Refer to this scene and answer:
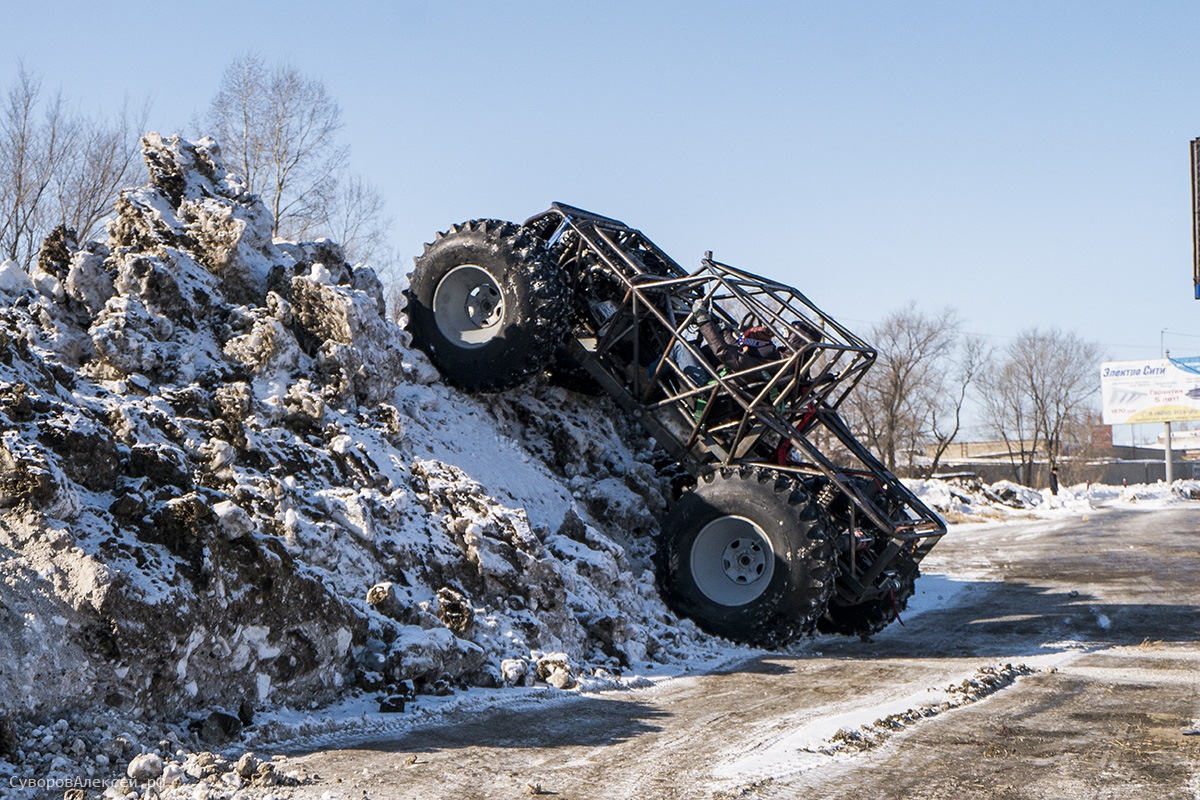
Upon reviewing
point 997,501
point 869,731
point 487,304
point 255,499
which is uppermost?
point 487,304

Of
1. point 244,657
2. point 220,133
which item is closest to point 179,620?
point 244,657

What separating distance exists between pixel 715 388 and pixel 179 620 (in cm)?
507

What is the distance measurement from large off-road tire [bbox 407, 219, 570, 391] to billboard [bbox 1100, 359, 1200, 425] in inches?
1830

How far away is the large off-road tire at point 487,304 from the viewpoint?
32.9ft

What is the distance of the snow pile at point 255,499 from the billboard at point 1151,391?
45.3 m

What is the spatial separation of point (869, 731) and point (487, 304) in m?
5.95

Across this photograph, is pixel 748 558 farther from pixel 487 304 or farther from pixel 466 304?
pixel 466 304

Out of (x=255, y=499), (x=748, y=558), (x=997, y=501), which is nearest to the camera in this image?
(x=255, y=499)

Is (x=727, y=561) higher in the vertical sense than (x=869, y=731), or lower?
higher

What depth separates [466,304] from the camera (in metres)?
10.6

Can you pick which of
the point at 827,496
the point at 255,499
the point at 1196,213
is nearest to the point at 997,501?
the point at 1196,213

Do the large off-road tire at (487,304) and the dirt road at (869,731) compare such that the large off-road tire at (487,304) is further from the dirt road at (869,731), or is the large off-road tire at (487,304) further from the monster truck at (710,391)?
the dirt road at (869,731)

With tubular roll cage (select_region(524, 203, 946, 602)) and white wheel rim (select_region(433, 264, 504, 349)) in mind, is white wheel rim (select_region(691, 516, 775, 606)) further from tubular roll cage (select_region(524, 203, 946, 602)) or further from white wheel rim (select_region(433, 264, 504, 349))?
white wheel rim (select_region(433, 264, 504, 349))

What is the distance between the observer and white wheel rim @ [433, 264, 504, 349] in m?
10.5
